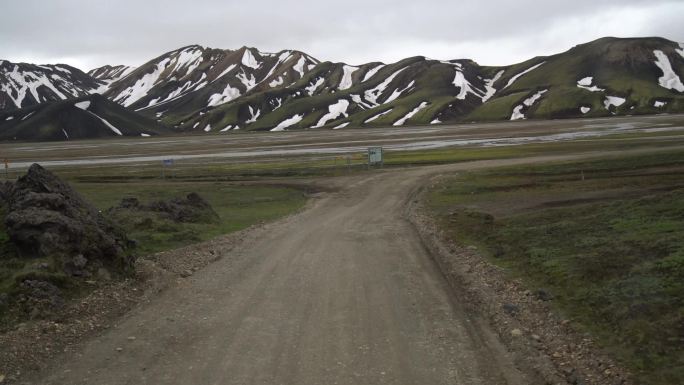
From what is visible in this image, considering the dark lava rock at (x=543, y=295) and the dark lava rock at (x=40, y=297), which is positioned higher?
the dark lava rock at (x=40, y=297)

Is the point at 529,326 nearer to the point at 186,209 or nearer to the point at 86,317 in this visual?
the point at 86,317

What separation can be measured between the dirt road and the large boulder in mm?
2682

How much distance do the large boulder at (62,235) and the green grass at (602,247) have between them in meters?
12.5

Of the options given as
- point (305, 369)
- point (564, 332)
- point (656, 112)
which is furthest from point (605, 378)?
point (656, 112)

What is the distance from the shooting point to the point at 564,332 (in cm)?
1164

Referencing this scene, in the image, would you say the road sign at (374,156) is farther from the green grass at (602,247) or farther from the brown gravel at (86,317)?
the brown gravel at (86,317)

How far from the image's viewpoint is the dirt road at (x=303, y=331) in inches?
399

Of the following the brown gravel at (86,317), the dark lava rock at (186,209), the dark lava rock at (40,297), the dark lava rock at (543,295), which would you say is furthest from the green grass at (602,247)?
the dark lava rock at (186,209)

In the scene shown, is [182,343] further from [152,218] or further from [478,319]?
[152,218]

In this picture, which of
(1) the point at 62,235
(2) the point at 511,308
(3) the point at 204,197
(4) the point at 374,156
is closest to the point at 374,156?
Result: (4) the point at 374,156

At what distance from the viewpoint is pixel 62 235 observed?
16.6 metres

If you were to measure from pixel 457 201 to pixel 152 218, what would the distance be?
17.8m

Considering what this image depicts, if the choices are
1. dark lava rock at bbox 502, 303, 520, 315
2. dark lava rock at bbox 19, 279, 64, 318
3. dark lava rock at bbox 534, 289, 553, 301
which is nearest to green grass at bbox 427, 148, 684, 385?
dark lava rock at bbox 534, 289, 553, 301

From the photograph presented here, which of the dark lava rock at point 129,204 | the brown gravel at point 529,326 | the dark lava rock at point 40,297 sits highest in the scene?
the dark lava rock at point 129,204
